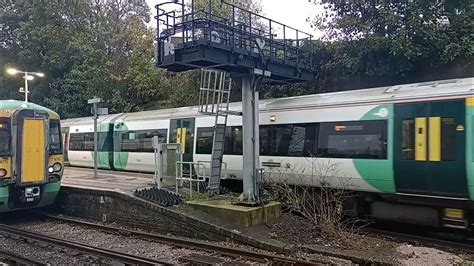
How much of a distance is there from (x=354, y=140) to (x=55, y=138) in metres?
8.35

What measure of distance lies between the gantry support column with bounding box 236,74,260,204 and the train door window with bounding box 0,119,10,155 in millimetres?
6103

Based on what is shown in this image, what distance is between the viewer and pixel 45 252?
884cm

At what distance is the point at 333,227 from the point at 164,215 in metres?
3.97

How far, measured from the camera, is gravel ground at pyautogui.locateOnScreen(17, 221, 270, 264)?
8.29 meters

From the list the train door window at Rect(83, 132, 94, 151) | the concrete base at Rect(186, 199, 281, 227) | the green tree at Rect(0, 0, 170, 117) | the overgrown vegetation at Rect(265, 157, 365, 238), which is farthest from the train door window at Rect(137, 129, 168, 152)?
the green tree at Rect(0, 0, 170, 117)

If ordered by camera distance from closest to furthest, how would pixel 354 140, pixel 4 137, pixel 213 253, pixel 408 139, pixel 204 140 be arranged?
pixel 213 253 → pixel 408 139 → pixel 354 140 → pixel 4 137 → pixel 204 140

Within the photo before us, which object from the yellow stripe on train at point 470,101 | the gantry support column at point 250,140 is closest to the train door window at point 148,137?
the gantry support column at point 250,140

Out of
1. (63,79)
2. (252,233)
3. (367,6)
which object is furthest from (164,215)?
(63,79)

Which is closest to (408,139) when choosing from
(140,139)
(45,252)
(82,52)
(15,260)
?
(45,252)

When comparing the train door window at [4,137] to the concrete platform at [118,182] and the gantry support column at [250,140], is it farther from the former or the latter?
the gantry support column at [250,140]

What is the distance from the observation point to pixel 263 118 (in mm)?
12258

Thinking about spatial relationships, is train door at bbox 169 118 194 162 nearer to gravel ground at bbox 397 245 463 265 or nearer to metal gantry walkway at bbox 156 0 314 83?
metal gantry walkway at bbox 156 0 314 83

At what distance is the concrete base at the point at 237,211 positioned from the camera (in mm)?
9234

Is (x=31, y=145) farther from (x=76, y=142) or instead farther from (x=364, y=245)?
(x=76, y=142)
